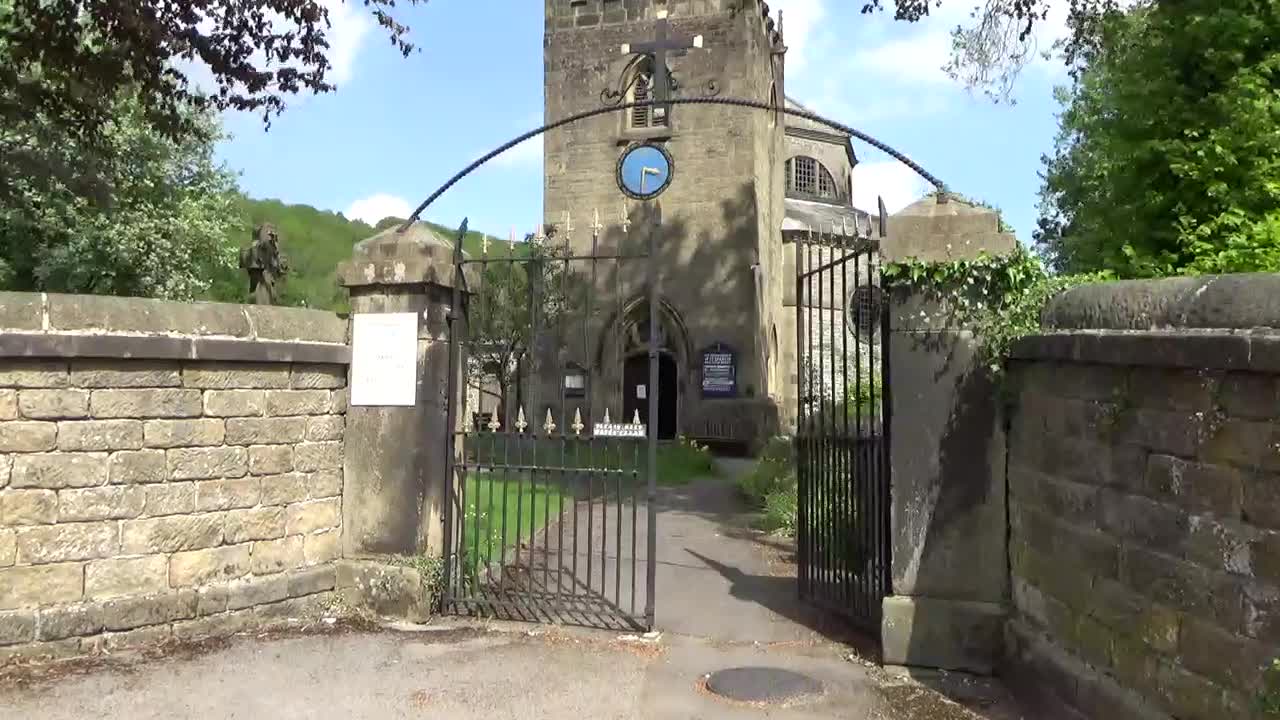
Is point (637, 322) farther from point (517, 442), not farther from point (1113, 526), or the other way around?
point (1113, 526)

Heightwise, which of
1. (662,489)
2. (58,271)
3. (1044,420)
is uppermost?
(58,271)

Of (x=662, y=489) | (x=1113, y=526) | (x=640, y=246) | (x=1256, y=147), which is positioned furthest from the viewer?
(x=640, y=246)

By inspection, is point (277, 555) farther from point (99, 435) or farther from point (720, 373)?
point (720, 373)

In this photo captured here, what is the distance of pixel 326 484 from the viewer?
23.2ft

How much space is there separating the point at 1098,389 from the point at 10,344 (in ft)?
20.4

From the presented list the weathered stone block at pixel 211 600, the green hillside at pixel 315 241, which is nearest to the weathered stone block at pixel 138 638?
the weathered stone block at pixel 211 600

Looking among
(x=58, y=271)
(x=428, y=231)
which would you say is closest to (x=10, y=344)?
(x=428, y=231)

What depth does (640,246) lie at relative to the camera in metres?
21.0

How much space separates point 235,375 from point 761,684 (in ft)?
13.8

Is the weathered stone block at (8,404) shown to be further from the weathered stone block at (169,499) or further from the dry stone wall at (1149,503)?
the dry stone wall at (1149,503)

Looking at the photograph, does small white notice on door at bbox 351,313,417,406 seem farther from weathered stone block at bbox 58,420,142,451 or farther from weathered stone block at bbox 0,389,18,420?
weathered stone block at bbox 0,389,18,420

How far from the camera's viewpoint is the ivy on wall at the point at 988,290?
564 centimetres

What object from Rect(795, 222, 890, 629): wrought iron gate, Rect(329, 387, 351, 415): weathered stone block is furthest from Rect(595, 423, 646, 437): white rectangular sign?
Rect(329, 387, 351, 415): weathered stone block

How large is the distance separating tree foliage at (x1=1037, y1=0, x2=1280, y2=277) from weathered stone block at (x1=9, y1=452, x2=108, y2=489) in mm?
9709
